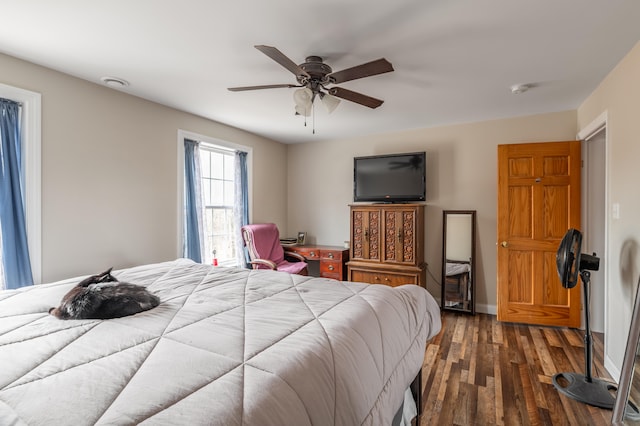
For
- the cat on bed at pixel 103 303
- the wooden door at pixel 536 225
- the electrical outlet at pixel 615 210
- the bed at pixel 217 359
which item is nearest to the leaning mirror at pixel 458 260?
the wooden door at pixel 536 225

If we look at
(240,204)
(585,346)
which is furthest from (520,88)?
(240,204)

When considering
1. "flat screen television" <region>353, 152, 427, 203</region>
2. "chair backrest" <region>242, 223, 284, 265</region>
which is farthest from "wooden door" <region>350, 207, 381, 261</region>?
"chair backrest" <region>242, 223, 284, 265</region>

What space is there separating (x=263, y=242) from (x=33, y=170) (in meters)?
2.49

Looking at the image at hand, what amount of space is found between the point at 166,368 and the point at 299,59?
7.16ft

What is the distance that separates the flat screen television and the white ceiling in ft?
3.74

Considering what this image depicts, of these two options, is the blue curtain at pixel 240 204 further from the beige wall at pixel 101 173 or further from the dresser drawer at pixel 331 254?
the dresser drawer at pixel 331 254

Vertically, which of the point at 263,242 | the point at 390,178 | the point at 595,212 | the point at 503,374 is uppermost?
the point at 390,178

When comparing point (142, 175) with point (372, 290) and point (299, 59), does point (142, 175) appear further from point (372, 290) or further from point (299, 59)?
point (372, 290)

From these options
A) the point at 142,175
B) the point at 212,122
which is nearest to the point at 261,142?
the point at 212,122

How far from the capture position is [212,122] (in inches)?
158

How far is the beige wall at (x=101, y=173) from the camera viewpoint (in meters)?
2.53

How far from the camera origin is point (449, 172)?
425 cm

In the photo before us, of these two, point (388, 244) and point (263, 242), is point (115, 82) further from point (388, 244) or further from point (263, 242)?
point (388, 244)

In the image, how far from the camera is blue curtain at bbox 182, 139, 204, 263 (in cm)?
366
